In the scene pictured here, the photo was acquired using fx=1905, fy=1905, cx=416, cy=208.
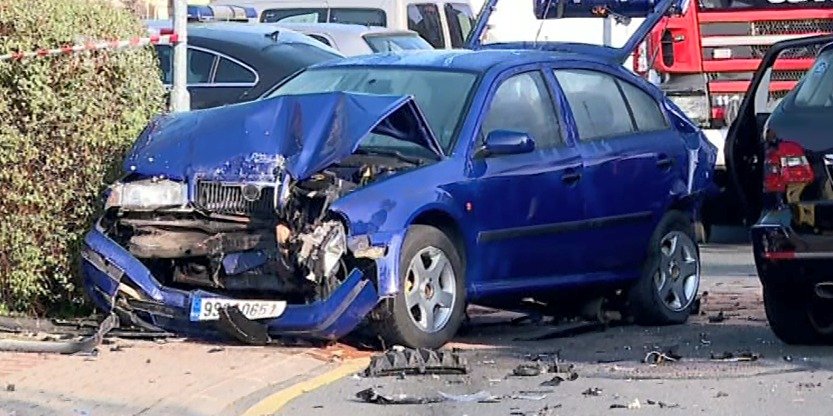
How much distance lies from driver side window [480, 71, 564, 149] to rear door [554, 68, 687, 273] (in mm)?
202

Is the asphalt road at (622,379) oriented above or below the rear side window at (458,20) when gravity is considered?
below

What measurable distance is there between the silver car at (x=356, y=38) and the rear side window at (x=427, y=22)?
15.8ft

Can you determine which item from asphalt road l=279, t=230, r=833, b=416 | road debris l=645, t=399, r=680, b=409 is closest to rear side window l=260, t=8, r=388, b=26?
asphalt road l=279, t=230, r=833, b=416

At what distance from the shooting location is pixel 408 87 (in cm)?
1083

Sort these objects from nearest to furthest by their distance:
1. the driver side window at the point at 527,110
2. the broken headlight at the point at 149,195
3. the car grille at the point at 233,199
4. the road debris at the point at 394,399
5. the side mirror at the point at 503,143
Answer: the road debris at the point at 394,399, the car grille at the point at 233,199, the broken headlight at the point at 149,195, the side mirror at the point at 503,143, the driver side window at the point at 527,110

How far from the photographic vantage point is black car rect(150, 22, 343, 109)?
49.6 ft

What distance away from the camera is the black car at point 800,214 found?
938 centimetres

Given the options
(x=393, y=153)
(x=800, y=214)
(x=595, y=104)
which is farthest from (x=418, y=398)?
(x=595, y=104)

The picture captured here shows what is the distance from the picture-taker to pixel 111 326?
9.84 meters

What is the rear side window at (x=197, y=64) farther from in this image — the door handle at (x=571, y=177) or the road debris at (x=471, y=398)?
the road debris at (x=471, y=398)

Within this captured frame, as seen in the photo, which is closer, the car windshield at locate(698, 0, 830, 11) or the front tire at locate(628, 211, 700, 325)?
the front tire at locate(628, 211, 700, 325)

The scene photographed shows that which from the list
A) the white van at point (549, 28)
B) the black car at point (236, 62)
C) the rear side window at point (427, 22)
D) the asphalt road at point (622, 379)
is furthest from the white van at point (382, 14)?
the asphalt road at point (622, 379)

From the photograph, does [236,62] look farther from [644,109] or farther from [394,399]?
[394,399]

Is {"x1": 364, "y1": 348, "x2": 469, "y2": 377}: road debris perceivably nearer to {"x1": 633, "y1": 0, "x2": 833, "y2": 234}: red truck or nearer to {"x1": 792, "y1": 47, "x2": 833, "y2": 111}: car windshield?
{"x1": 792, "y1": 47, "x2": 833, "y2": 111}: car windshield
